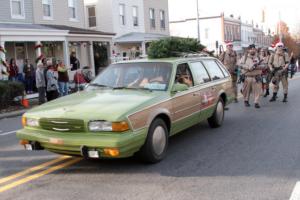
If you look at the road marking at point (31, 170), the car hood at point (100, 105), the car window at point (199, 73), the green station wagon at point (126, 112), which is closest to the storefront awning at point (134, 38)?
the car window at point (199, 73)

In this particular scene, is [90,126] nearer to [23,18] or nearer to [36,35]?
[36,35]

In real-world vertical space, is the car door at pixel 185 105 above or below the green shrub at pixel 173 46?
below

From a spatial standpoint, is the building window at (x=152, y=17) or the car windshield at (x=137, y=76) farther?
the building window at (x=152, y=17)

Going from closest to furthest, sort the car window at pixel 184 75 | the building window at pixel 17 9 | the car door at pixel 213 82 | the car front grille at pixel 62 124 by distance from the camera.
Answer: the car front grille at pixel 62 124 → the car window at pixel 184 75 → the car door at pixel 213 82 → the building window at pixel 17 9

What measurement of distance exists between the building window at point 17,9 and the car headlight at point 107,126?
17520mm

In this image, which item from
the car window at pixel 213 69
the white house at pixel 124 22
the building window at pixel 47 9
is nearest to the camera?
the car window at pixel 213 69

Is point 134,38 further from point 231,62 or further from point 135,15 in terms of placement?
point 231,62

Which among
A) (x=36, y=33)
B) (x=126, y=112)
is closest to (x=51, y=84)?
(x=36, y=33)

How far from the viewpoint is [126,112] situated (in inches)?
222

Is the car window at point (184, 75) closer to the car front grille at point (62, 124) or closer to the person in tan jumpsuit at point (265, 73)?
the car front grille at point (62, 124)

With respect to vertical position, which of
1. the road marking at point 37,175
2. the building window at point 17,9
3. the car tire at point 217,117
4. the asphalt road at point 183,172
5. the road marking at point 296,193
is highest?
the building window at point 17,9

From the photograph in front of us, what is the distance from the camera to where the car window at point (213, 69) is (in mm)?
8652

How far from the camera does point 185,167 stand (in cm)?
604

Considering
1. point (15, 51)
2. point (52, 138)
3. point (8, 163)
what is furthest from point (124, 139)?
point (15, 51)
